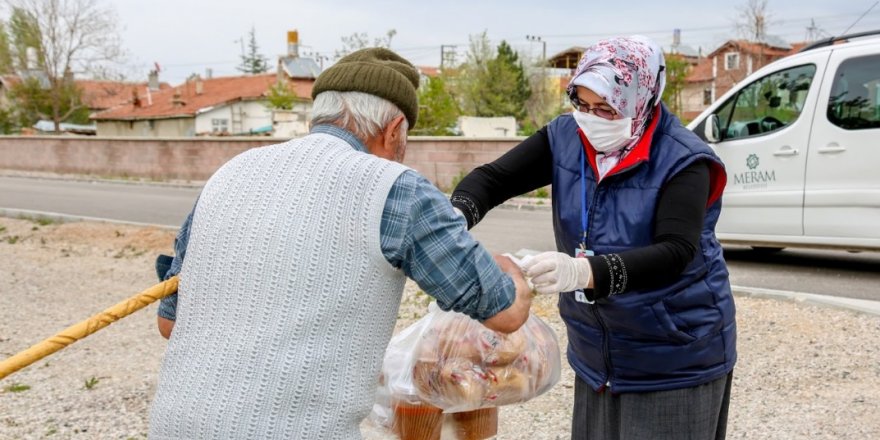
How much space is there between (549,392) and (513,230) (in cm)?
686

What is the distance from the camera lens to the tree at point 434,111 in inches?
1013

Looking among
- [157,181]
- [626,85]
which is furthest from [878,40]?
[157,181]

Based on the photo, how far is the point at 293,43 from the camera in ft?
194

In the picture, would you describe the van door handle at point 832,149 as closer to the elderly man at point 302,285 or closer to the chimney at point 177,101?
the elderly man at point 302,285

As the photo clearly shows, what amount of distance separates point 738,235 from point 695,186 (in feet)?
20.3

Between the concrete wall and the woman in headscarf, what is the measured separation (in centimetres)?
1375

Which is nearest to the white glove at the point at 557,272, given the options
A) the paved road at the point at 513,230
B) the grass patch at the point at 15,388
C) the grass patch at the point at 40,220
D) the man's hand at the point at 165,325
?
the man's hand at the point at 165,325

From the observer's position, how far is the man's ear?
1925 millimetres

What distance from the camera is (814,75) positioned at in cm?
735

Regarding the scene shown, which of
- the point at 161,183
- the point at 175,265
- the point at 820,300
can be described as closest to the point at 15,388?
the point at 175,265

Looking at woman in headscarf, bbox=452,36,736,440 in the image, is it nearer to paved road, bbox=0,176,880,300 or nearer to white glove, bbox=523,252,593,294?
white glove, bbox=523,252,593,294

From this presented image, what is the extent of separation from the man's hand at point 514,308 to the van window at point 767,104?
6299 millimetres

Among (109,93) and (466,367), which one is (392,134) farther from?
(109,93)

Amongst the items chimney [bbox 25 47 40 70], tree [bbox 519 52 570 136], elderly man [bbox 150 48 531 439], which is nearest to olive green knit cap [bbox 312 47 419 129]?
elderly man [bbox 150 48 531 439]
